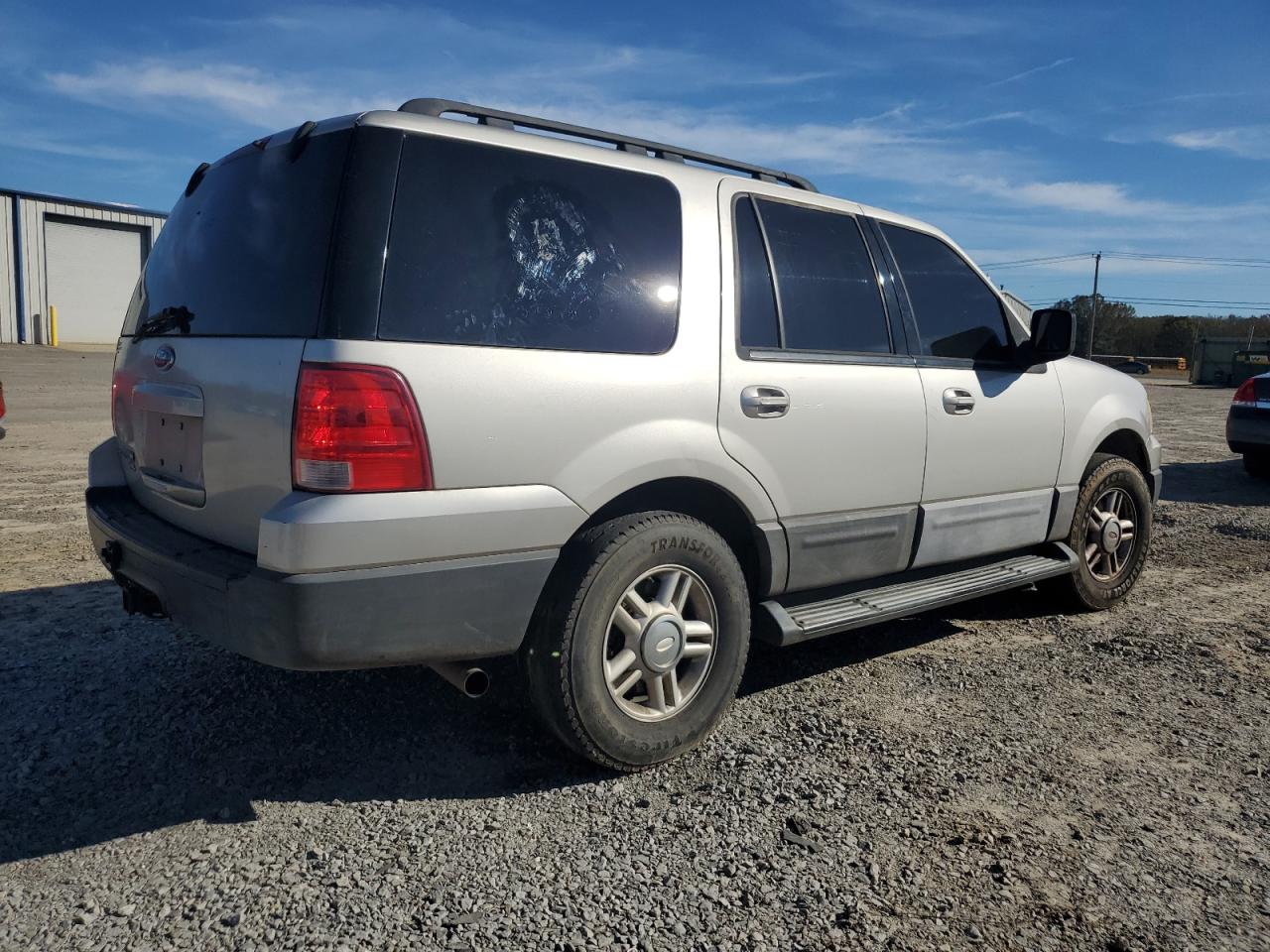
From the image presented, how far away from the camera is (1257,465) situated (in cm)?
1062

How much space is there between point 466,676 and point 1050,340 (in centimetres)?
312

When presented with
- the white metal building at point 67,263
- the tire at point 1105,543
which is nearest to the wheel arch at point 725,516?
the tire at point 1105,543

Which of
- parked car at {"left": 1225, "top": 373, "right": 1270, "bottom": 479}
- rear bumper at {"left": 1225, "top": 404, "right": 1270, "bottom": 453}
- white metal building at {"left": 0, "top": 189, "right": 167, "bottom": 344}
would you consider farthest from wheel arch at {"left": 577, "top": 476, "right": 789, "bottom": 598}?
white metal building at {"left": 0, "top": 189, "right": 167, "bottom": 344}

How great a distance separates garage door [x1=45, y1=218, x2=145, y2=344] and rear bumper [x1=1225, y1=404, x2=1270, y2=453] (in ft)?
106

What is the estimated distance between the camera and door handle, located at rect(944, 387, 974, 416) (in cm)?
409

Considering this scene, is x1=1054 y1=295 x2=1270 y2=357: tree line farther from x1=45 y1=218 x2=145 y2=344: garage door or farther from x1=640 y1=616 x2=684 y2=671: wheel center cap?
x1=640 y1=616 x2=684 y2=671: wheel center cap

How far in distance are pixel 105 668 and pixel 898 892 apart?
10.3 ft

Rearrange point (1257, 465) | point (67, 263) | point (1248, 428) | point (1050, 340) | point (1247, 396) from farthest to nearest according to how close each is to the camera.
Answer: point (67, 263), point (1257, 465), point (1247, 396), point (1248, 428), point (1050, 340)

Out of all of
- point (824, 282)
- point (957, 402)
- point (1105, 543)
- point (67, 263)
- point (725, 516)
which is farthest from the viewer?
point (67, 263)

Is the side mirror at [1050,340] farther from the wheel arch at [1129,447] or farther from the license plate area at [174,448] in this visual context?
the license plate area at [174,448]

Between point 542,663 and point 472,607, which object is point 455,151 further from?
point 542,663

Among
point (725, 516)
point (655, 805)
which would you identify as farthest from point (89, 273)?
point (655, 805)

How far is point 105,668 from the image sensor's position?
3910 mm

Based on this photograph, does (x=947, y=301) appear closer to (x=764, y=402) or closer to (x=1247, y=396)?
(x=764, y=402)
